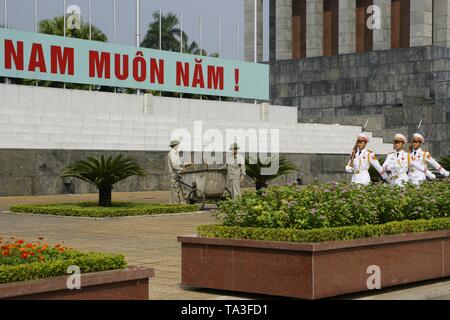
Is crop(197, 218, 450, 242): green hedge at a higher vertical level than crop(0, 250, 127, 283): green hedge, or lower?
higher

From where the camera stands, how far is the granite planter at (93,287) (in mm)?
7137

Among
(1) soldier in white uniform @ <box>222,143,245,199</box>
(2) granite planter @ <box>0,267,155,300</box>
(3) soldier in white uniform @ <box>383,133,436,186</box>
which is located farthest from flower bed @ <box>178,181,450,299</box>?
(1) soldier in white uniform @ <box>222,143,245,199</box>

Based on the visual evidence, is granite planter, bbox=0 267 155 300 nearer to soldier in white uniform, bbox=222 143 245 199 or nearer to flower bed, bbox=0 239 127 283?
flower bed, bbox=0 239 127 283

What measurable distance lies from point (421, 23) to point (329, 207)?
42.9m

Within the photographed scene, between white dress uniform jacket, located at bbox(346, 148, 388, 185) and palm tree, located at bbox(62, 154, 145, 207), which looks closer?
white dress uniform jacket, located at bbox(346, 148, 388, 185)

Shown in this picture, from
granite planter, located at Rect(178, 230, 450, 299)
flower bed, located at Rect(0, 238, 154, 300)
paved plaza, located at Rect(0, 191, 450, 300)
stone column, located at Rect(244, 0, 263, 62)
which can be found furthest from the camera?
stone column, located at Rect(244, 0, 263, 62)

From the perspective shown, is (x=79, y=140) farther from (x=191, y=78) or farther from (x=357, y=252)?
(x=357, y=252)

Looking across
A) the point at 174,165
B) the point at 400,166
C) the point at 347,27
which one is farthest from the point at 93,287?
the point at 347,27

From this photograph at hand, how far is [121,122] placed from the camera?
3550cm

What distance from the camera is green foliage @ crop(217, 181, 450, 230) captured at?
33.6ft

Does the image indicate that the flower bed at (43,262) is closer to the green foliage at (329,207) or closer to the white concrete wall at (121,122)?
the green foliage at (329,207)

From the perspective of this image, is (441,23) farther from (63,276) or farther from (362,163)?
(63,276)

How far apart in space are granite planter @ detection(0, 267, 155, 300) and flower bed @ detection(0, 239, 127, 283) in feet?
0.46
